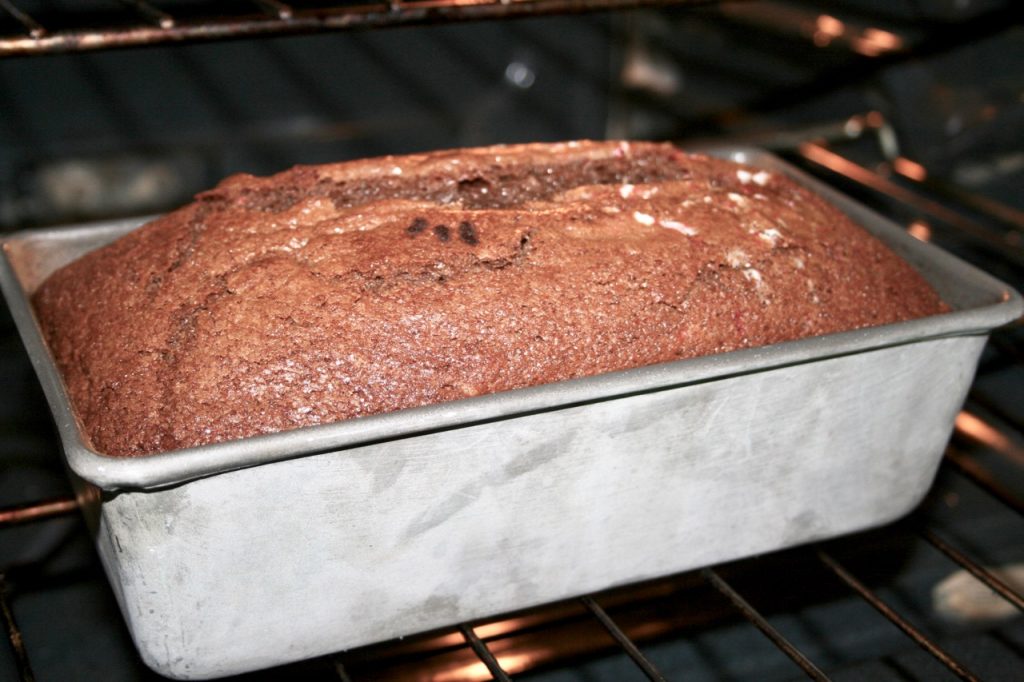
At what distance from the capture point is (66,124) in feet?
6.32

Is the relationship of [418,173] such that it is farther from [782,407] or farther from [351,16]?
[782,407]

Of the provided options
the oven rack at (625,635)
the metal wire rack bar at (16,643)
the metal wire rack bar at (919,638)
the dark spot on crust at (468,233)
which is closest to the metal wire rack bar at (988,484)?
the oven rack at (625,635)

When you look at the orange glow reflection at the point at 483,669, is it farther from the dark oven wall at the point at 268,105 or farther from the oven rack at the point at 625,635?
the dark oven wall at the point at 268,105

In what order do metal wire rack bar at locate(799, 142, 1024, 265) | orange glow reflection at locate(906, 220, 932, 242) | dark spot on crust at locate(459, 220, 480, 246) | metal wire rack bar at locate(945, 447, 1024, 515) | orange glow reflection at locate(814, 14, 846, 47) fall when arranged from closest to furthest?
dark spot on crust at locate(459, 220, 480, 246)
metal wire rack bar at locate(945, 447, 1024, 515)
metal wire rack bar at locate(799, 142, 1024, 265)
orange glow reflection at locate(906, 220, 932, 242)
orange glow reflection at locate(814, 14, 846, 47)

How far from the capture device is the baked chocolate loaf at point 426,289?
2.86 feet

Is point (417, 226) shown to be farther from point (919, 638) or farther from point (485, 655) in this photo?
point (919, 638)

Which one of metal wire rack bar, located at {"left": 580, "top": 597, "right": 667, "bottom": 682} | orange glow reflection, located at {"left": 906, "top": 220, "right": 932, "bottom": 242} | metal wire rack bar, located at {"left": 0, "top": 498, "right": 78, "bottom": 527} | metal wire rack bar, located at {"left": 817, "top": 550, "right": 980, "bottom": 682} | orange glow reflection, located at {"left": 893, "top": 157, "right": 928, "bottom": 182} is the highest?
orange glow reflection, located at {"left": 893, "top": 157, "right": 928, "bottom": 182}

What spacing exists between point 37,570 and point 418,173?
2.09 feet

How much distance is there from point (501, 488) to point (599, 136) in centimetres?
171

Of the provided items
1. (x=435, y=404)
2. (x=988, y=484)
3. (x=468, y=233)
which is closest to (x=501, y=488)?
(x=435, y=404)

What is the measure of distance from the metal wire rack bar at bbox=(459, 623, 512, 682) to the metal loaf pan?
0.04 m

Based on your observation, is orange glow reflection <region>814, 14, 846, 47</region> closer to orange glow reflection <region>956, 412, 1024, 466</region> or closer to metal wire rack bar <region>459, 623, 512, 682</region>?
orange glow reflection <region>956, 412, 1024, 466</region>

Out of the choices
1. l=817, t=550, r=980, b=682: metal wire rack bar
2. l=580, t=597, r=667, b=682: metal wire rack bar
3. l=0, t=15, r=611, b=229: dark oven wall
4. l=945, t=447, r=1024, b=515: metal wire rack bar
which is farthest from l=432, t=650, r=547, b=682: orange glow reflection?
l=0, t=15, r=611, b=229: dark oven wall

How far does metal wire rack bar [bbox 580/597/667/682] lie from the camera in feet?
3.01
